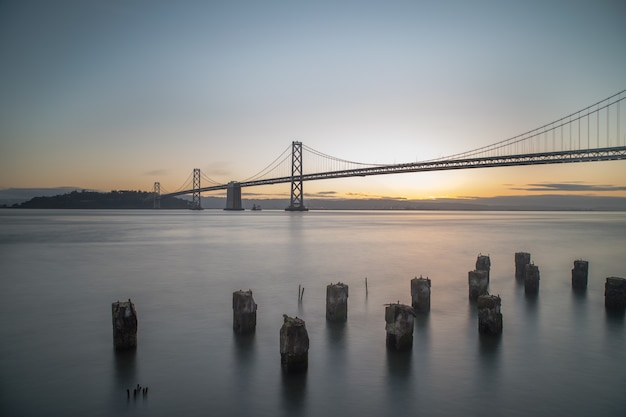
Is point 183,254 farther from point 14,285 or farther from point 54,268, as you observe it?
point 14,285

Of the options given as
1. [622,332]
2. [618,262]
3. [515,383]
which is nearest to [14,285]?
[515,383]

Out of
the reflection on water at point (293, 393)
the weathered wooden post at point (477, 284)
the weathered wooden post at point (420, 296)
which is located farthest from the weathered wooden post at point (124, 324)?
the weathered wooden post at point (477, 284)

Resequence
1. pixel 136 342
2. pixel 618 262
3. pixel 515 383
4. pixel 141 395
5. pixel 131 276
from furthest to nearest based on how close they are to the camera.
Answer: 1. pixel 618 262
2. pixel 131 276
3. pixel 136 342
4. pixel 515 383
5. pixel 141 395

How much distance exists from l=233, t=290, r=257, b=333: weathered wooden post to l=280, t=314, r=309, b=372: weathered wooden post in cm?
171

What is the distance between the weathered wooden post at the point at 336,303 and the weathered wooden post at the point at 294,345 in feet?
7.79

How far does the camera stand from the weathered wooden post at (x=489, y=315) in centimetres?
732

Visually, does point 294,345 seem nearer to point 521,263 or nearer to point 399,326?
point 399,326

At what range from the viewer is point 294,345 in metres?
5.82

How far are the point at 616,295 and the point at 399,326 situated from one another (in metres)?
5.66

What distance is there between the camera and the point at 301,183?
90.3m

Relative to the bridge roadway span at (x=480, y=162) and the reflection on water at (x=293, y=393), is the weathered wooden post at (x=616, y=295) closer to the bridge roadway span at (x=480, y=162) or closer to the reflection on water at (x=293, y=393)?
the reflection on water at (x=293, y=393)

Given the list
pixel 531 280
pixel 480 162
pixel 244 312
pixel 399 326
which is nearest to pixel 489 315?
pixel 399 326

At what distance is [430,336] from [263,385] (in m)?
3.35

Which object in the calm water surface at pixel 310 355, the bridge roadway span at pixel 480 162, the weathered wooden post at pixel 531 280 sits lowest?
the calm water surface at pixel 310 355
